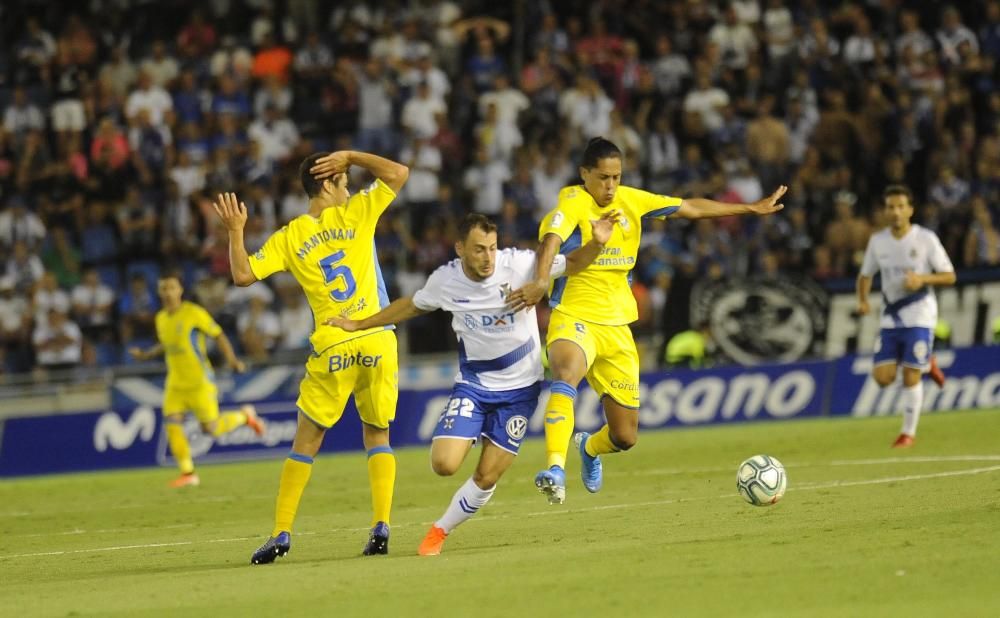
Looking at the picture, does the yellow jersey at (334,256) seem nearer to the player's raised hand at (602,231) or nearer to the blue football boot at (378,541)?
the blue football boot at (378,541)

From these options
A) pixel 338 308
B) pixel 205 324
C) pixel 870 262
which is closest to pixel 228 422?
pixel 205 324

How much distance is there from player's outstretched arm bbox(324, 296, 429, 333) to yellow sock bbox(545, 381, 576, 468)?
127 centimetres

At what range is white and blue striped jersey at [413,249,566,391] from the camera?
1045 cm

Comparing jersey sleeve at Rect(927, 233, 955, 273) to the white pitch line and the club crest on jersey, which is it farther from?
the club crest on jersey

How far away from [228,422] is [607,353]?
890cm

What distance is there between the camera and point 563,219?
38.3 feet

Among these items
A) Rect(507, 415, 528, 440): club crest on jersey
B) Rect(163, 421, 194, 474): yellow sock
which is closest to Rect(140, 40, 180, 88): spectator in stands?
Rect(163, 421, 194, 474): yellow sock

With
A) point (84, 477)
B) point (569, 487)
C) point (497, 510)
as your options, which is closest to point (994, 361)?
point (569, 487)

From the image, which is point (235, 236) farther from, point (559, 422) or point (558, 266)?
point (559, 422)

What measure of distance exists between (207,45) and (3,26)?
3862mm

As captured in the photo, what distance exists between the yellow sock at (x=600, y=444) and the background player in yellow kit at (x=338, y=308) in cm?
200

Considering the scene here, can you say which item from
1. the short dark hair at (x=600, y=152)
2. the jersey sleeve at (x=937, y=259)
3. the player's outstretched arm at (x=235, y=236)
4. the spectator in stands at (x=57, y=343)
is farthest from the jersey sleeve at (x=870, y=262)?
the spectator in stands at (x=57, y=343)

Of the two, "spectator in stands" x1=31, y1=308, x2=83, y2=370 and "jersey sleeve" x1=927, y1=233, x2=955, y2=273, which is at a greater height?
"jersey sleeve" x1=927, y1=233, x2=955, y2=273

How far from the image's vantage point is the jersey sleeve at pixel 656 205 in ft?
40.0
